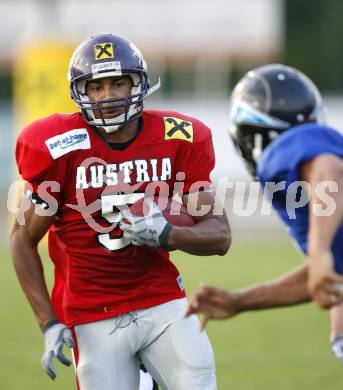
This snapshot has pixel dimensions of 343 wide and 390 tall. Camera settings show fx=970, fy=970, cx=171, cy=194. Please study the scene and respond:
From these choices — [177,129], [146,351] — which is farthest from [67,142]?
[146,351]

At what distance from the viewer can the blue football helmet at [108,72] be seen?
13.1 feet

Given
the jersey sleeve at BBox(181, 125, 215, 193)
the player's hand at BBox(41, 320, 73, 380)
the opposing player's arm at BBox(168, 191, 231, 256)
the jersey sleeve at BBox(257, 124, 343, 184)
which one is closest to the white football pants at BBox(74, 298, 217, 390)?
the player's hand at BBox(41, 320, 73, 380)

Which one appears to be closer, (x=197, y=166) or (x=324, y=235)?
(x=324, y=235)

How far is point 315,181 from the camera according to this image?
117 inches

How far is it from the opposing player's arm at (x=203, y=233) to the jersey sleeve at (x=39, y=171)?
551 mm

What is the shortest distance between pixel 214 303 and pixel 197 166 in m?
0.99

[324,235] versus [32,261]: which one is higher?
[324,235]

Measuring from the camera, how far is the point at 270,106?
3307mm

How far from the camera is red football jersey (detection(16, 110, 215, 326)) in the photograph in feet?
13.1

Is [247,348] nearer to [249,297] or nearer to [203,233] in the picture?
[203,233]

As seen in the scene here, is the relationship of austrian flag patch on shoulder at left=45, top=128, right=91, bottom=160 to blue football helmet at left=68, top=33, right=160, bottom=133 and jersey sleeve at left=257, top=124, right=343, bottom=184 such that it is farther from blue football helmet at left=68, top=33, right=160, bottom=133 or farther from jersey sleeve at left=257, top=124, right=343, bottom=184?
jersey sleeve at left=257, top=124, right=343, bottom=184

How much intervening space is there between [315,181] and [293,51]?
79.4 ft

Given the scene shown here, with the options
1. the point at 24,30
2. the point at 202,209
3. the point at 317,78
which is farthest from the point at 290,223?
the point at 317,78

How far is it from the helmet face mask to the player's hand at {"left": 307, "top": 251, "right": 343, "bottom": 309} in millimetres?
573
